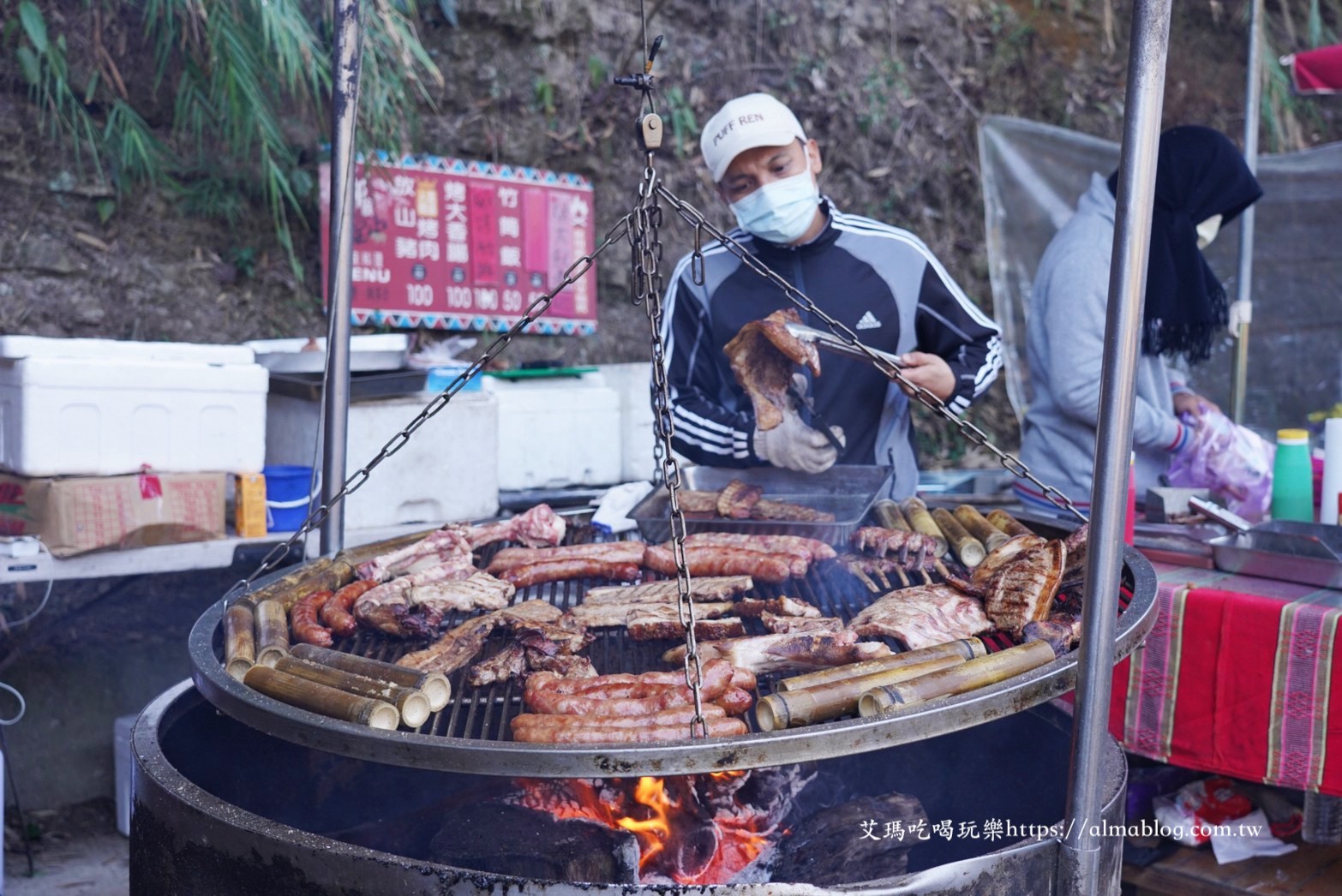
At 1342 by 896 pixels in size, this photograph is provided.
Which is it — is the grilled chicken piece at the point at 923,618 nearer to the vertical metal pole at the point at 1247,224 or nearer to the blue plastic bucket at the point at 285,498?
the blue plastic bucket at the point at 285,498

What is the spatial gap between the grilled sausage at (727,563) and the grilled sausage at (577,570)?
0.31ft

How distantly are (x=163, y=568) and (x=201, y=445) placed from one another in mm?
565

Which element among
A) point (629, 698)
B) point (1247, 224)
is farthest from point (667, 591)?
point (1247, 224)

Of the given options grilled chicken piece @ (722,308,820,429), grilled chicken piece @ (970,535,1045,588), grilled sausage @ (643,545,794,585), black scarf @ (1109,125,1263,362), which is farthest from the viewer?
black scarf @ (1109,125,1263,362)

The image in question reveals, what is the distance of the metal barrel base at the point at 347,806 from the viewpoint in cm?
204

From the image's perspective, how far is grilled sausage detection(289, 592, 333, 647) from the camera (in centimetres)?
273

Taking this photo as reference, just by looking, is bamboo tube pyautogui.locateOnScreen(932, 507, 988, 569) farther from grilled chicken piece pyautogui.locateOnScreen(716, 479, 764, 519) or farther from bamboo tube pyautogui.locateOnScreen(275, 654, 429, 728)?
bamboo tube pyautogui.locateOnScreen(275, 654, 429, 728)

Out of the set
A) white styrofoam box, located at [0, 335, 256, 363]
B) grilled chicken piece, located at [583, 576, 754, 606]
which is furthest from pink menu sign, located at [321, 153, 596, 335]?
grilled chicken piece, located at [583, 576, 754, 606]

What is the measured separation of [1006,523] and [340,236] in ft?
7.97

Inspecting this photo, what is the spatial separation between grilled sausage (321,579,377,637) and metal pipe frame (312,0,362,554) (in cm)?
51

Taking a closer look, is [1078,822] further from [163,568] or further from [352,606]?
[163,568]

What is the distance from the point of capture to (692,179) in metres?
8.31

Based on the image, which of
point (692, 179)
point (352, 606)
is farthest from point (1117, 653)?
point (692, 179)

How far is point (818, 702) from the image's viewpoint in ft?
6.97
